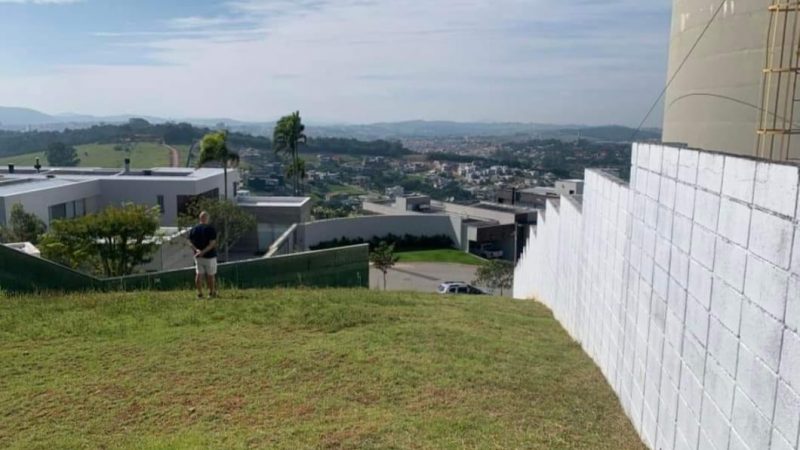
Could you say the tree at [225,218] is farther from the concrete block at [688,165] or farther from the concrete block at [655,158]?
the concrete block at [688,165]

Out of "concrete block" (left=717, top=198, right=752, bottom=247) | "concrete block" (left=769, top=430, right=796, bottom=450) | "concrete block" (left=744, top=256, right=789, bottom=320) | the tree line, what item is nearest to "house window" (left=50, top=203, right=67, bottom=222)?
"concrete block" (left=717, top=198, right=752, bottom=247)

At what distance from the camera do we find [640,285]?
561 centimetres

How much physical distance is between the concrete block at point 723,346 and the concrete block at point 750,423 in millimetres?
181

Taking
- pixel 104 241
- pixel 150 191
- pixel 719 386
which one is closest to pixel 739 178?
pixel 719 386

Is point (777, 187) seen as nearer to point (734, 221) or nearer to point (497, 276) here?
point (734, 221)

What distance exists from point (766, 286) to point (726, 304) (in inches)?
21.0

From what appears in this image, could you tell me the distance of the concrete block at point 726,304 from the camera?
346cm

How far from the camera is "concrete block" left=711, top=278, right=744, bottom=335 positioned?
346 cm

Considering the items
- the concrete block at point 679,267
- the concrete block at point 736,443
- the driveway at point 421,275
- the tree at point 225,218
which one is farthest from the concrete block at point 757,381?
the driveway at point 421,275

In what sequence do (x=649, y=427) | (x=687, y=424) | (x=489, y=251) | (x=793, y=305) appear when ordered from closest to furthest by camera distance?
(x=793, y=305), (x=687, y=424), (x=649, y=427), (x=489, y=251)

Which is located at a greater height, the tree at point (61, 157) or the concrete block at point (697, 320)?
the concrete block at point (697, 320)

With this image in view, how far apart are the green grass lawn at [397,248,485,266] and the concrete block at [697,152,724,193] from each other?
39.3m

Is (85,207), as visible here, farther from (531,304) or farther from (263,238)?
(531,304)

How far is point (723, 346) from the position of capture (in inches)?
143
